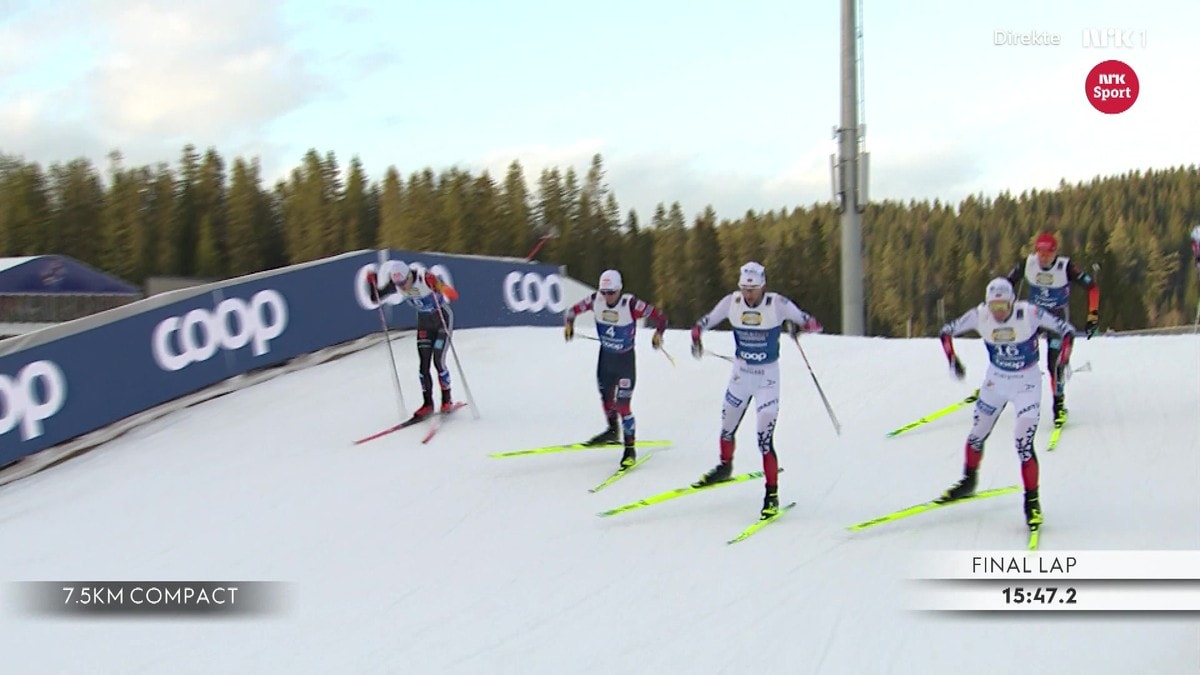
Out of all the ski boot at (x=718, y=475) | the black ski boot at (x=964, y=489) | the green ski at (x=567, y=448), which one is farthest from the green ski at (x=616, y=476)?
the black ski boot at (x=964, y=489)

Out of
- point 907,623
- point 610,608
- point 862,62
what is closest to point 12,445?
point 610,608

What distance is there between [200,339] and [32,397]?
2.24 meters

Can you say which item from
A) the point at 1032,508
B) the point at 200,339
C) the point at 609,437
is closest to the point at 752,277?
the point at 1032,508

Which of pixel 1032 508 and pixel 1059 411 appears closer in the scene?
pixel 1032 508

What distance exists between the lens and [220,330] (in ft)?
38.6

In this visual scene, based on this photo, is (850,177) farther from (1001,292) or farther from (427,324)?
(1001,292)

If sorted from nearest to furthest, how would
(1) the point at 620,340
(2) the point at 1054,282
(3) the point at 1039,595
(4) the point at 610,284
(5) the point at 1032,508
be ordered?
1. (3) the point at 1039,595
2. (5) the point at 1032,508
3. (4) the point at 610,284
4. (1) the point at 620,340
5. (2) the point at 1054,282

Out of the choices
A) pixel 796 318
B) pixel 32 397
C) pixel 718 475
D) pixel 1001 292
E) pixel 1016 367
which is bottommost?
pixel 718 475

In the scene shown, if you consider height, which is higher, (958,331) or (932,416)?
(958,331)

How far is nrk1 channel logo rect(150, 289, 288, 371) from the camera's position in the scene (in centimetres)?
1109

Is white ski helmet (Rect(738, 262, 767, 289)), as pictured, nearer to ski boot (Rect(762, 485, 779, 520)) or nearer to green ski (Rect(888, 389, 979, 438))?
ski boot (Rect(762, 485, 779, 520))

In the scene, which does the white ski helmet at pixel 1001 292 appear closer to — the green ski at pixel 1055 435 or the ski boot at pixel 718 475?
the ski boot at pixel 718 475

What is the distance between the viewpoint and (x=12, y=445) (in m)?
9.29

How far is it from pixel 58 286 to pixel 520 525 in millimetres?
26142
